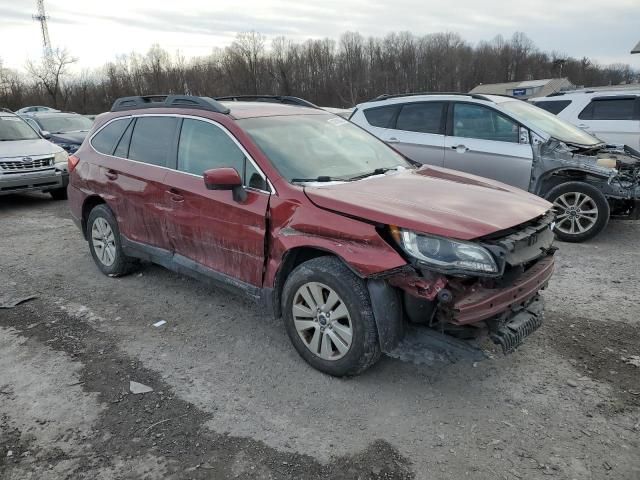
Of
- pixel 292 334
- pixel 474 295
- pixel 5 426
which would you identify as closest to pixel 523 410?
pixel 474 295

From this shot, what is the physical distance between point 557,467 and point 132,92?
234 ft

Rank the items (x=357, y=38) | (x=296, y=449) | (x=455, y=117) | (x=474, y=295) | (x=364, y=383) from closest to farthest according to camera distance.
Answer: (x=296, y=449) → (x=474, y=295) → (x=364, y=383) → (x=455, y=117) → (x=357, y=38)

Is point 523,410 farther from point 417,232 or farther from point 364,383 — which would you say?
point 417,232

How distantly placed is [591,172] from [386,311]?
4647 millimetres

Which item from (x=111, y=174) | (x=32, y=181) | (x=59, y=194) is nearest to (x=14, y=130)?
(x=59, y=194)

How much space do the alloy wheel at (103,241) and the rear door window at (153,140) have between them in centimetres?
92

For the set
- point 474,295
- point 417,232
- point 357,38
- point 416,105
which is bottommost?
point 474,295

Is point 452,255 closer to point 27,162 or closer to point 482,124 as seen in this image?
point 482,124

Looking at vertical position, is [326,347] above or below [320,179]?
below

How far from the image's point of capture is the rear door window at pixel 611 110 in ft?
28.6

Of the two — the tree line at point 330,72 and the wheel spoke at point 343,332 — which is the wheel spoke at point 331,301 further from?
the tree line at point 330,72

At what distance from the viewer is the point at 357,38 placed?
90.6m

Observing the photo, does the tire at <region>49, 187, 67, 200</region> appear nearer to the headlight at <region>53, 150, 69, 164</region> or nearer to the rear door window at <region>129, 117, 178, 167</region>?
the headlight at <region>53, 150, 69, 164</region>

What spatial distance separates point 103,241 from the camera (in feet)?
17.5
